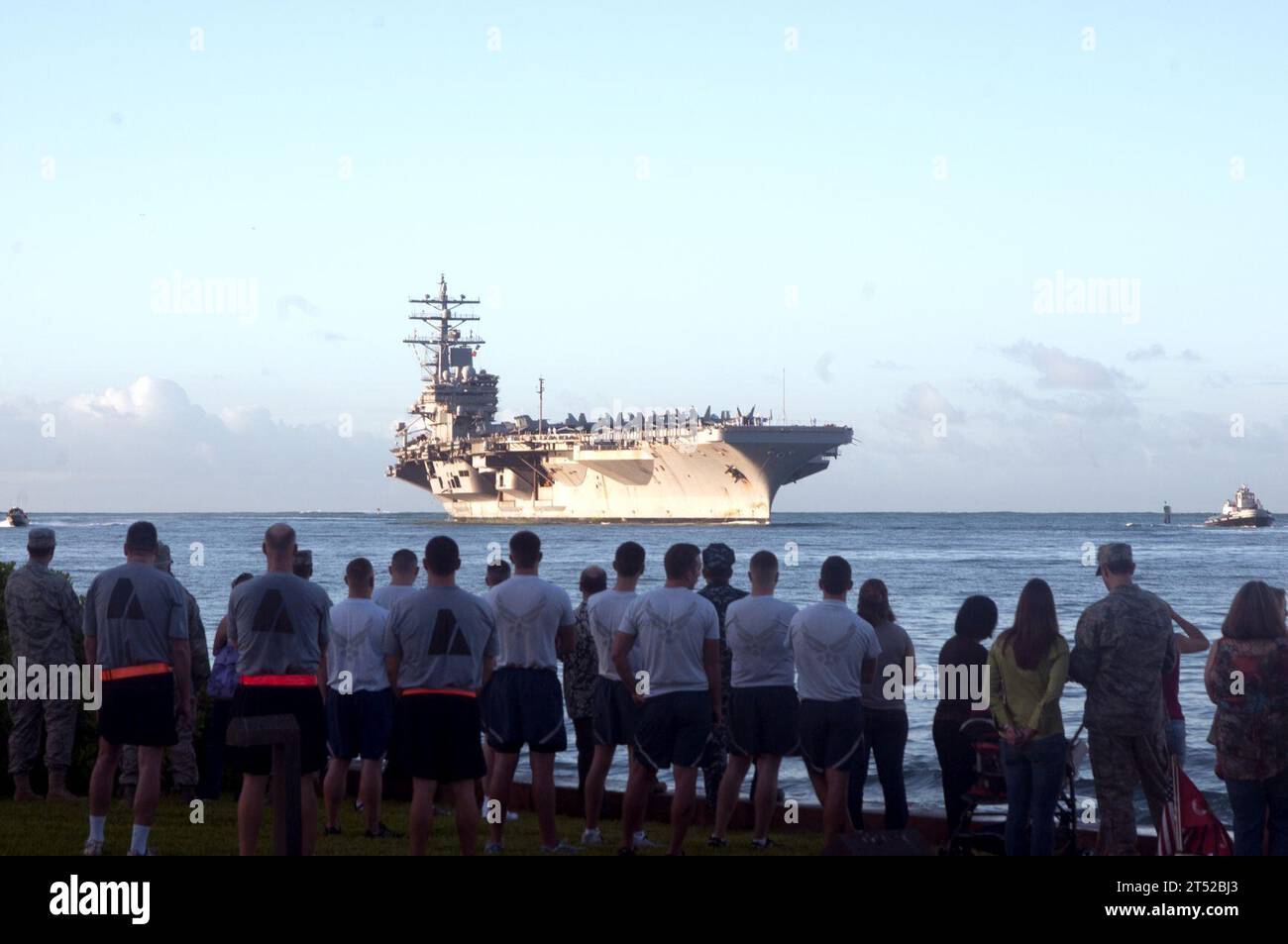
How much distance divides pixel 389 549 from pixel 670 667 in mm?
75134

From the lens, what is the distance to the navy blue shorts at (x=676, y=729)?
301 inches

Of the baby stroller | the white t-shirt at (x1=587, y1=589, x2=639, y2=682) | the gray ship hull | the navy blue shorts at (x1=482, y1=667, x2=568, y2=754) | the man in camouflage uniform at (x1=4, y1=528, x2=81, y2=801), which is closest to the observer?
the baby stroller

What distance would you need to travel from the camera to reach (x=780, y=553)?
255 ft

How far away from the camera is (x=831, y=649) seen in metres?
7.79


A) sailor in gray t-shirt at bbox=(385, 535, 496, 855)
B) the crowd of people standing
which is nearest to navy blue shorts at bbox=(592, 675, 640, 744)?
the crowd of people standing

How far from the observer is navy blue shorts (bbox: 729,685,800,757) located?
8.05m

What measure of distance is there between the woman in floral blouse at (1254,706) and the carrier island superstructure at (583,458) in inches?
2683

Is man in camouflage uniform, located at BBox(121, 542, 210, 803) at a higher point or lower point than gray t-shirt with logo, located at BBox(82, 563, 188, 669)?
lower

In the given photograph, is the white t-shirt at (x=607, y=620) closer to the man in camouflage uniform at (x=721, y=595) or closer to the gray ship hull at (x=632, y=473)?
the man in camouflage uniform at (x=721, y=595)

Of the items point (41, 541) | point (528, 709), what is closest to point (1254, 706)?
point (528, 709)

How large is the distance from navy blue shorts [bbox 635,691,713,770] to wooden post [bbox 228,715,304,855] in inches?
96.2

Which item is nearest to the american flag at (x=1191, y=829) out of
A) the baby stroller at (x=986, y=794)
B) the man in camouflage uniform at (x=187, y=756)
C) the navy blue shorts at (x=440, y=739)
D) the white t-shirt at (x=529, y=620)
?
the baby stroller at (x=986, y=794)

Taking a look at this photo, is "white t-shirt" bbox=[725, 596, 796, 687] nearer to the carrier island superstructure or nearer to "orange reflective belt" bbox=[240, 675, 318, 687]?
"orange reflective belt" bbox=[240, 675, 318, 687]
